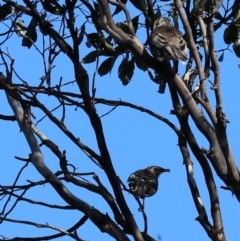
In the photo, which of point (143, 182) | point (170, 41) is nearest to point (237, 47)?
point (170, 41)

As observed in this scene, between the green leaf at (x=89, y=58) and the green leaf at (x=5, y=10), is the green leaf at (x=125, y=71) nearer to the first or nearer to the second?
the green leaf at (x=89, y=58)

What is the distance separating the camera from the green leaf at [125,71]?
651 cm

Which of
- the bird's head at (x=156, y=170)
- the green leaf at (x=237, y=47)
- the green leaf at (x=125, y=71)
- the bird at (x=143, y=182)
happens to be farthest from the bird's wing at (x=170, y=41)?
the bird's head at (x=156, y=170)

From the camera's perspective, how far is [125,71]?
6535 millimetres

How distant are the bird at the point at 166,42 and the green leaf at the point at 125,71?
0.98 feet

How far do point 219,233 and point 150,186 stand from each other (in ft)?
7.81

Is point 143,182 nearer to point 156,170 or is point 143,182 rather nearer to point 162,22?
point 156,170

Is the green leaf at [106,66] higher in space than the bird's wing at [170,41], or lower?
lower

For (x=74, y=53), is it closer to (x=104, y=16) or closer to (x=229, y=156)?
(x=104, y=16)

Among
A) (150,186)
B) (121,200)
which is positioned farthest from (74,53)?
(150,186)

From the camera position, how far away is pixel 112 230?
15.6ft

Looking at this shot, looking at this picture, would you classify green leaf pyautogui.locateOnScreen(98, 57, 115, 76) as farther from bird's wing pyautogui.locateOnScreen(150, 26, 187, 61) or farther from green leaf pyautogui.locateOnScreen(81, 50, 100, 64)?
bird's wing pyautogui.locateOnScreen(150, 26, 187, 61)

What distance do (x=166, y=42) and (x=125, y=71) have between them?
0.44 meters

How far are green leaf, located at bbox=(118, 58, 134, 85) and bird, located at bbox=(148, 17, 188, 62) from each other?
0.30 metres
